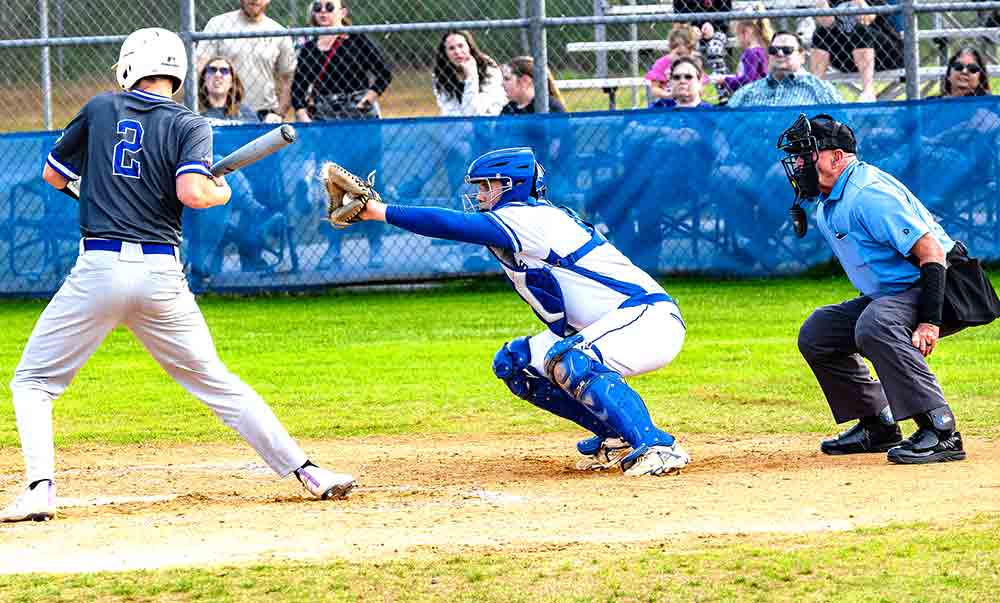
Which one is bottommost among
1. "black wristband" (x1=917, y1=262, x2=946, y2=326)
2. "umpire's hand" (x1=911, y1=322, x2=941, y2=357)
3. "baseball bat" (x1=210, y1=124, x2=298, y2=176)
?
"umpire's hand" (x1=911, y1=322, x2=941, y2=357)

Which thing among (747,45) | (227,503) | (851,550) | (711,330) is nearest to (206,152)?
(227,503)

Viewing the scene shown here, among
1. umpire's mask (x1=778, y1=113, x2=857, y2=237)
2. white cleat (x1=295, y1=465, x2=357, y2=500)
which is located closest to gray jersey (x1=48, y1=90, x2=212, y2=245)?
white cleat (x1=295, y1=465, x2=357, y2=500)

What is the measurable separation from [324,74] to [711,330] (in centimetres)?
439

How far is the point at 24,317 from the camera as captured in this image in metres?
13.5

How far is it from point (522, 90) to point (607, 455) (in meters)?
7.09

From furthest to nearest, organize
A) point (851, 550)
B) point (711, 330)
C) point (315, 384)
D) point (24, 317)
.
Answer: point (24, 317), point (711, 330), point (315, 384), point (851, 550)

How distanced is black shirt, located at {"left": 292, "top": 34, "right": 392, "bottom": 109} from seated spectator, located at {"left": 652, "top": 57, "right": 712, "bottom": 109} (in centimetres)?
260

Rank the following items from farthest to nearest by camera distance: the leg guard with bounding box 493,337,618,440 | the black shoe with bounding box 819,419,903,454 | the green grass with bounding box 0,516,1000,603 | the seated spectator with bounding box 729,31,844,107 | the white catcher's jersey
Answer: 1. the seated spectator with bounding box 729,31,844,107
2. the black shoe with bounding box 819,419,903,454
3. the leg guard with bounding box 493,337,618,440
4. the white catcher's jersey
5. the green grass with bounding box 0,516,1000,603

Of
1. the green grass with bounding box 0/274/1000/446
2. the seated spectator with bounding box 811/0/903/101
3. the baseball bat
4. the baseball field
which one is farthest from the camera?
the seated spectator with bounding box 811/0/903/101

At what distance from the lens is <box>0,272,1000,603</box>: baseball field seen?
4992 mm

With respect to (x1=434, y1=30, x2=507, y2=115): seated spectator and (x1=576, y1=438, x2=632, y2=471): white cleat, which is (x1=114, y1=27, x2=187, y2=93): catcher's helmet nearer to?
(x1=576, y1=438, x2=632, y2=471): white cleat

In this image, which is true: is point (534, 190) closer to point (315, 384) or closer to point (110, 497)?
point (110, 497)

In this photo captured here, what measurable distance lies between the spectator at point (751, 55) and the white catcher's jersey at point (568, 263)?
732 cm

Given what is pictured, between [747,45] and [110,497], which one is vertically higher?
[747,45]
